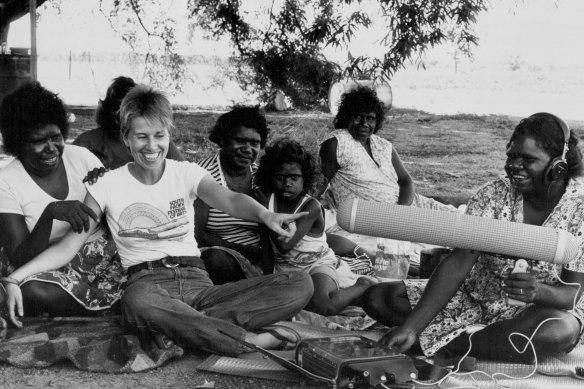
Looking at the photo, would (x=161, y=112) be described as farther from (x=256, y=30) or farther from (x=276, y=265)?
(x=256, y=30)

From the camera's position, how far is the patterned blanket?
3709 millimetres

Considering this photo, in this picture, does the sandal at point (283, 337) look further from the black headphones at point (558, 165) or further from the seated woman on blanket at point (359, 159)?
the seated woman on blanket at point (359, 159)

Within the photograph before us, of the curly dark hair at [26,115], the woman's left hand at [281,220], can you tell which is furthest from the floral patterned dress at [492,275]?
the curly dark hair at [26,115]

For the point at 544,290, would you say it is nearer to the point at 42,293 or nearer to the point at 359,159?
the point at 42,293

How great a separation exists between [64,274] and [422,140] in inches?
360

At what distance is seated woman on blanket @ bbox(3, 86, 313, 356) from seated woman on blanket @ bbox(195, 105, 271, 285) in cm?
74

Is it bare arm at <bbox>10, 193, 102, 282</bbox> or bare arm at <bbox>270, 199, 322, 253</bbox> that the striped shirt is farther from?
bare arm at <bbox>10, 193, 102, 282</bbox>

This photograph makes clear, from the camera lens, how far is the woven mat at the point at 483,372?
3.58 m

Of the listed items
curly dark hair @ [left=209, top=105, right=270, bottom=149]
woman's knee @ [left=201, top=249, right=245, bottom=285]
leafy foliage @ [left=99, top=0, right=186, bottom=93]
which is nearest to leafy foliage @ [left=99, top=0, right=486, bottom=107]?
leafy foliage @ [left=99, top=0, right=186, bottom=93]

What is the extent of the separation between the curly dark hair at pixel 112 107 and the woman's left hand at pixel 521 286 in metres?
3.06

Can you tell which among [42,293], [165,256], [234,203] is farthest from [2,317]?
[234,203]

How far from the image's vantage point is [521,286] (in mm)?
3359

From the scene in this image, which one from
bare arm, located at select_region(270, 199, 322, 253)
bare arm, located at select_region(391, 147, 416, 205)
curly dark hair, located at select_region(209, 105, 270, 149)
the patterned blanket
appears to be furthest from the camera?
bare arm, located at select_region(391, 147, 416, 205)

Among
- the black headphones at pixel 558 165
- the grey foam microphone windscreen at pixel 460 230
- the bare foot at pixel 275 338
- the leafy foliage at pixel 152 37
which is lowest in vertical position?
the bare foot at pixel 275 338
